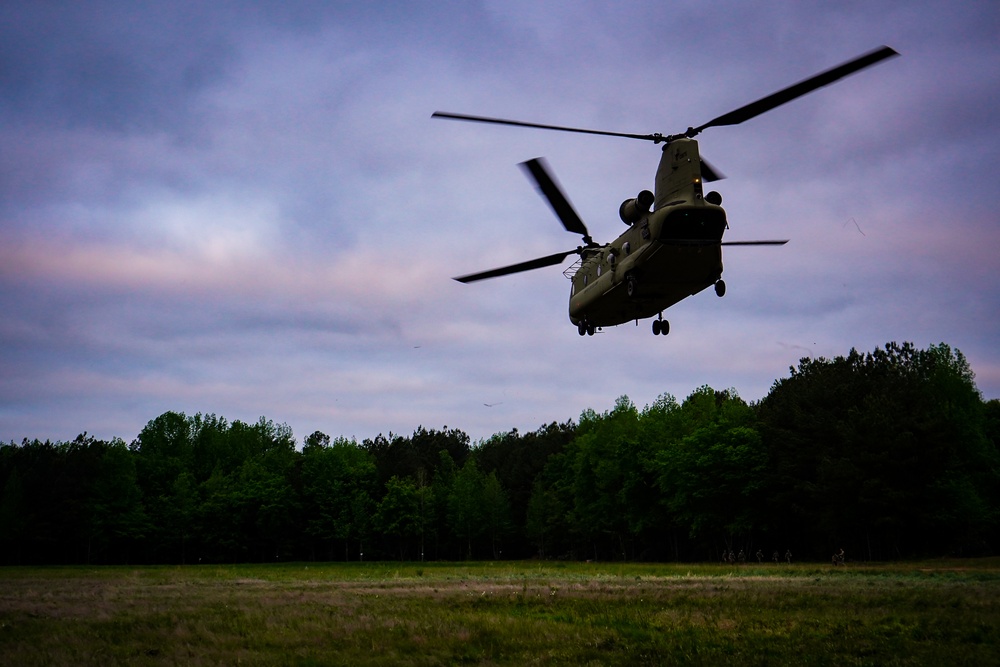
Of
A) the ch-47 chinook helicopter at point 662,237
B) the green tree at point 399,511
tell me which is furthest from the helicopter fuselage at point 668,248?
the green tree at point 399,511

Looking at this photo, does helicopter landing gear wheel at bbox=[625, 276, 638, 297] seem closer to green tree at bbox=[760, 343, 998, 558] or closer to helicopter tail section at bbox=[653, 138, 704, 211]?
helicopter tail section at bbox=[653, 138, 704, 211]

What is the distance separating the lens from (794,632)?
22047mm

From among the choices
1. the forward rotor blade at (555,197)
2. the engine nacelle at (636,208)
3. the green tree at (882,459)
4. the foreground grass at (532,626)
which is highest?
the forward rotor blade at (555,197)

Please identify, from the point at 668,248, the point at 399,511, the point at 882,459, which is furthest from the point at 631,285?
the point at 399,511

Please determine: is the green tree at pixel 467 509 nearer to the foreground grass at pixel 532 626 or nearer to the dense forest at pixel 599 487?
the dense forest at pixel 599 487

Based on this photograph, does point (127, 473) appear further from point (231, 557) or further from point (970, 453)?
point (970, 453)

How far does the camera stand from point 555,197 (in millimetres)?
25875

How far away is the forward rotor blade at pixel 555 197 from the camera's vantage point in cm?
2386

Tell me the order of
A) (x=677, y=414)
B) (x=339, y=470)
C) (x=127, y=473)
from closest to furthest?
(x=677, y=414) < (x=127, y=473) < (x=339, y=470)

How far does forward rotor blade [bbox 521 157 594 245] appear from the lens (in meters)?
23.9

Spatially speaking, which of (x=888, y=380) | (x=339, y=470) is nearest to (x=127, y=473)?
(x=339, y=470)

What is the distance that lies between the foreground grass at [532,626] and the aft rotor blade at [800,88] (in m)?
12.5

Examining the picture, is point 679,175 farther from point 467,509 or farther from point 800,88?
point 467,509

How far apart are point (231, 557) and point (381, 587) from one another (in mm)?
80442
